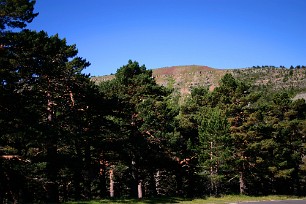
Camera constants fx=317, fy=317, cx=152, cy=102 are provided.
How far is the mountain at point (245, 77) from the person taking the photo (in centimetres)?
12620

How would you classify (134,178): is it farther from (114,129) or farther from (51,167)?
(51,167)

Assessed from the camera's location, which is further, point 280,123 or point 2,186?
point 280,123

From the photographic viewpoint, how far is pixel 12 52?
67.6 ft

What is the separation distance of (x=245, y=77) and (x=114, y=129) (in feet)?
406

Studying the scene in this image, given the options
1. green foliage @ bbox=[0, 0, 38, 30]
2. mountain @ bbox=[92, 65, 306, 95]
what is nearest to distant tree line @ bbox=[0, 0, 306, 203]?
green foliage @ bbox=[0, 0, 38, 30]

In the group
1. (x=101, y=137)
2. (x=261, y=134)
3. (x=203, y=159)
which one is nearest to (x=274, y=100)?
(x=261, y=134)

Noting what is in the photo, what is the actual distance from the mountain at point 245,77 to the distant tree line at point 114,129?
61.7 meters

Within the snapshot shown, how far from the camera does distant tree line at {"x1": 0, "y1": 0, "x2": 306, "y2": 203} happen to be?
20.6 meters

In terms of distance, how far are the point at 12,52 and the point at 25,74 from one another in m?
1.63

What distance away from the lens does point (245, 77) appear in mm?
144375

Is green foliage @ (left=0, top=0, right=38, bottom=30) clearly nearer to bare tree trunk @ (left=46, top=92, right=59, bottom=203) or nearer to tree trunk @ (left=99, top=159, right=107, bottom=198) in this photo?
bare tree trunk @ (left=46, top=92, right=59, bottom=203)

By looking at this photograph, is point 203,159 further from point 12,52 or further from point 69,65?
point 12,52

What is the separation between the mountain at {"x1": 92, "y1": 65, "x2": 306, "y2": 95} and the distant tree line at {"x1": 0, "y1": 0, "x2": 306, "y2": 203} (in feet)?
203

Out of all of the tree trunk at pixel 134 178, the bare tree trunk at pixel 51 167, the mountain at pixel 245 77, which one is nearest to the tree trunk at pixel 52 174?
the bare tree trunk at pixel 51 167
